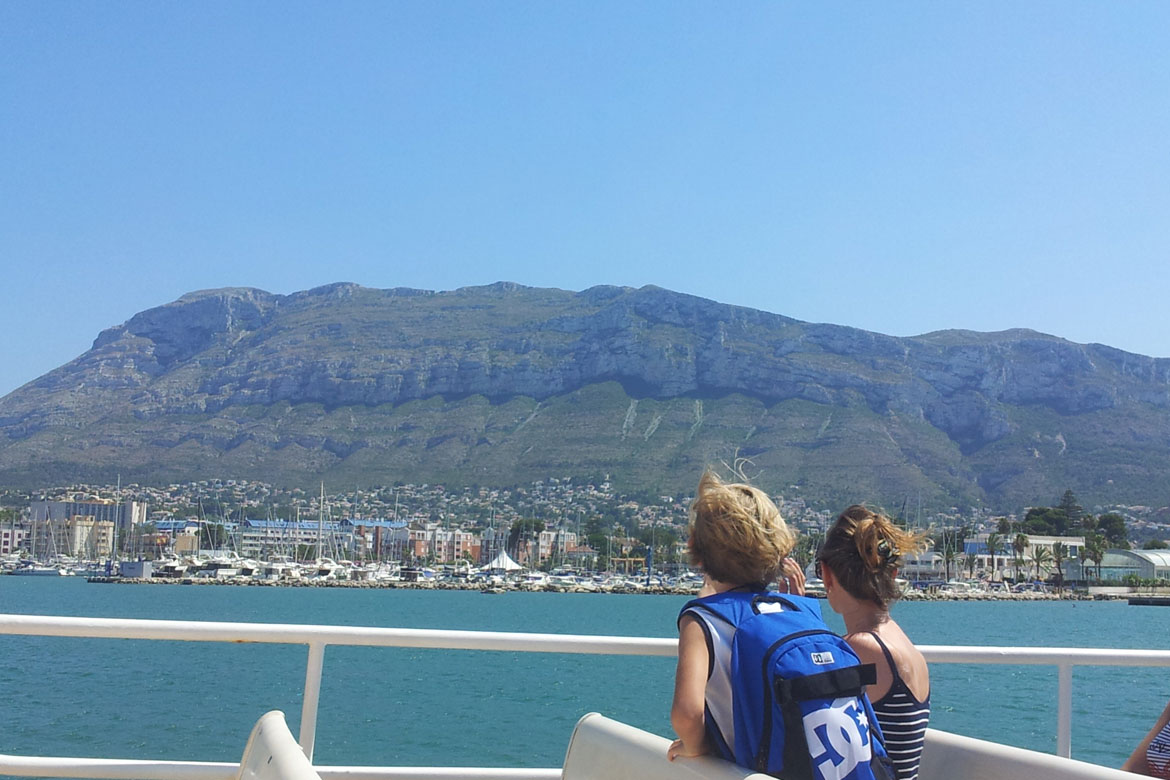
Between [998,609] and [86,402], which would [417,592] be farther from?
[86,402]

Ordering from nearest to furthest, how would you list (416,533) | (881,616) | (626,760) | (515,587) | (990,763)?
(626,760) < (990,763) < (881,616) < (515,587) < (416,533)

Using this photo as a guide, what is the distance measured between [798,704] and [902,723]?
0.57 m

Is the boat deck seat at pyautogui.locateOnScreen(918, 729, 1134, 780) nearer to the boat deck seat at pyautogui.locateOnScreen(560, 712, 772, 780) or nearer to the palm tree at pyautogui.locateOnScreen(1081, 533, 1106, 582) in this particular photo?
the boat deck seat at pyautogui.locateOnScreen(560, 712, 772, 780)

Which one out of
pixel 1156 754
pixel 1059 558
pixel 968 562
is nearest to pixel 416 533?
pixel 968 562

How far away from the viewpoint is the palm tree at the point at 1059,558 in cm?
12338

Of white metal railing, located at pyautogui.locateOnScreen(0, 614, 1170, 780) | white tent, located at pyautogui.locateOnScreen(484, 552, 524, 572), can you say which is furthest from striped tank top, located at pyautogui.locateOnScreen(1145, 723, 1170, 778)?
white tent, located at pyautogui.locateOnScreen(484, 552, 524, 572)

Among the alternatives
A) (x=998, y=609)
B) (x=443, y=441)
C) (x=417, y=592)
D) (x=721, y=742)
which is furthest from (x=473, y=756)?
(x=443, y=441)

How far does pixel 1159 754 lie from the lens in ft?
8.09

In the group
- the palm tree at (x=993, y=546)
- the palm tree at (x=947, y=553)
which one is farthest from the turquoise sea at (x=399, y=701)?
the palm tree at (x=947, y=553)

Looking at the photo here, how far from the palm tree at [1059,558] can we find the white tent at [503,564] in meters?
64.3

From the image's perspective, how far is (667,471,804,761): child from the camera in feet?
6.24

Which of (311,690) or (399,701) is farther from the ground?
(311,690)

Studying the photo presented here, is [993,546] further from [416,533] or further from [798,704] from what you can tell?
[798,704]

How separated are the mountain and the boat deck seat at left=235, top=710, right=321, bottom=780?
379ft
